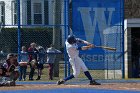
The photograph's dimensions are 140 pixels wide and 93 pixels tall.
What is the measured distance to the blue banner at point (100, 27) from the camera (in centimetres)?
2231

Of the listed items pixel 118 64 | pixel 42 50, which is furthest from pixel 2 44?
pixel 118 64

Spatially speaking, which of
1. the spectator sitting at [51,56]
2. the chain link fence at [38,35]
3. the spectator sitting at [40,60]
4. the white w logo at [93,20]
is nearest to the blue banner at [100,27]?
the white w logo at [93,20]

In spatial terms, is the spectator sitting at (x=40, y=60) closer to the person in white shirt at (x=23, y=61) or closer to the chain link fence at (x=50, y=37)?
the chain link fence at (x=50, y=37)

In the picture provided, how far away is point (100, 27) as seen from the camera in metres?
22.5

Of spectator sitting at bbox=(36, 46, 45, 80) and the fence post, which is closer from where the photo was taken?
spectator sitting at bbox=(36, 46, 45, 80)

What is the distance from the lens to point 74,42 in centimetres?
1650

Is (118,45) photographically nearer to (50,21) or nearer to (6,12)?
(50,21)

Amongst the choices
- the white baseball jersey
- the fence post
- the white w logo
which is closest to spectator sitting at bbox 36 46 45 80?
the fence post

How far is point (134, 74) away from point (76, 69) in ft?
21.9

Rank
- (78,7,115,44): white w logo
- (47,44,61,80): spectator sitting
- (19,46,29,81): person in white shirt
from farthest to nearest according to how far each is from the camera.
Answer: (78,7,115,44): white w logo
(47,44,61,80): spectator sitting
(19,46,29,81): person in white shirt

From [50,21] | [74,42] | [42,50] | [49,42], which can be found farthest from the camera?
[50,21]

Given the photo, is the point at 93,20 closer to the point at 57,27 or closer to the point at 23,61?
the point at 57,27

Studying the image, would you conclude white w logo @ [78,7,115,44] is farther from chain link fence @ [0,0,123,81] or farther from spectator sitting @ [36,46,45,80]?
spectator sitting @ [36,46,45,80]

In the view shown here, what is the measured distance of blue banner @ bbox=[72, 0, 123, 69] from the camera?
22312 mm
